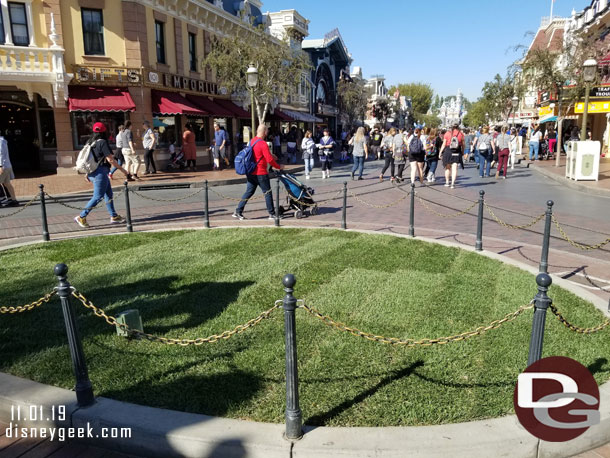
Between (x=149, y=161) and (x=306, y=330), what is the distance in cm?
1710

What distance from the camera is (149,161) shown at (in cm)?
2005

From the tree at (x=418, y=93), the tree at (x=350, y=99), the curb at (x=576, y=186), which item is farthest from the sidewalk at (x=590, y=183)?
the tree at (x=418, y=93)

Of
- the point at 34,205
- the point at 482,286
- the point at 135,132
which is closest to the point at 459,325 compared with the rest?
the point at 482,286

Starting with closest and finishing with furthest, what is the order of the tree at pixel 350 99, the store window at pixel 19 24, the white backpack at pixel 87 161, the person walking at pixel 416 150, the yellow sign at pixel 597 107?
the white backpack at pixel 87 161 → the person walking at pixel 416 150 → the store window at pixel 19 24 → the yellow sign at pixel 597 107 → the tree at pixel 350 99

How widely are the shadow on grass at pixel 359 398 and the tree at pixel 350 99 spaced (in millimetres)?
48718

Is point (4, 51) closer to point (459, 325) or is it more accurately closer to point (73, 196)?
point (73, 196)

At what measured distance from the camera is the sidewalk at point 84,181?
50.0 feet

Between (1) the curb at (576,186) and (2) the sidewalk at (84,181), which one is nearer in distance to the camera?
(1) the curb at (576,186)

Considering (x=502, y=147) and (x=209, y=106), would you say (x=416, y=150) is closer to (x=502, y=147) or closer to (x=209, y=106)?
(x=502, y=147)

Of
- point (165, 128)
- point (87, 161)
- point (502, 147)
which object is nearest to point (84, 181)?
point (165, 128)

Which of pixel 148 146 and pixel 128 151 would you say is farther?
pixel 148 146

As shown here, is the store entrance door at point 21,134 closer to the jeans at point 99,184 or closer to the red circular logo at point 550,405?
the jeans at point 99,184

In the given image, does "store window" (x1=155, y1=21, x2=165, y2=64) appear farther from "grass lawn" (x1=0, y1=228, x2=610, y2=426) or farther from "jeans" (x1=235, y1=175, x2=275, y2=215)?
"grass lawn" (x1=0, y1=228, x2=610, y2=426)

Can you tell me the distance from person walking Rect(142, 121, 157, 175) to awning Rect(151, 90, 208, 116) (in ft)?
3.46
